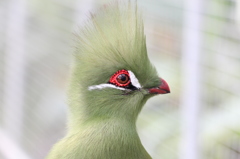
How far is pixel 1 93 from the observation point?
19.9ft

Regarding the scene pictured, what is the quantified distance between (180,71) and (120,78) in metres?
1.54

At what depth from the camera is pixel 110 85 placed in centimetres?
159

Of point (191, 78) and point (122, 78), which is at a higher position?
point (122, 78)

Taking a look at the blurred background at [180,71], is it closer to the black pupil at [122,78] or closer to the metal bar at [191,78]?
the metal bar at [191,78]

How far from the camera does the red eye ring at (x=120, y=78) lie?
1.56 metres

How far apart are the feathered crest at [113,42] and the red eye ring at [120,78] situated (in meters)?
0.01

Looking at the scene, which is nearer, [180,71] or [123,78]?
[123,78]

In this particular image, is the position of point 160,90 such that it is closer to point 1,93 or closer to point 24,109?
point 24,109

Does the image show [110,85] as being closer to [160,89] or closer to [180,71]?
[160,89]

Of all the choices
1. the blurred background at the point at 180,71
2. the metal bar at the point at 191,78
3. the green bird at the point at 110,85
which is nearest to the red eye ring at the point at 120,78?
the green bird at the point at 110,85

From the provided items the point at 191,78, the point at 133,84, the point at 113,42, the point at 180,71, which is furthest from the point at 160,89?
the point at 180,71

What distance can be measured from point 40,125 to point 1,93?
1288mm

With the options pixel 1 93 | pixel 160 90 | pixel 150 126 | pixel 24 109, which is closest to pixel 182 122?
pixel 150 126

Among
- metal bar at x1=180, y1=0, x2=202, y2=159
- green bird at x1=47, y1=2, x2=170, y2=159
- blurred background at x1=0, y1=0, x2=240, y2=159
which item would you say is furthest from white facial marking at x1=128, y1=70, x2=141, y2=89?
metal bar at x1=180, y1=0, x2=202, y2=159
